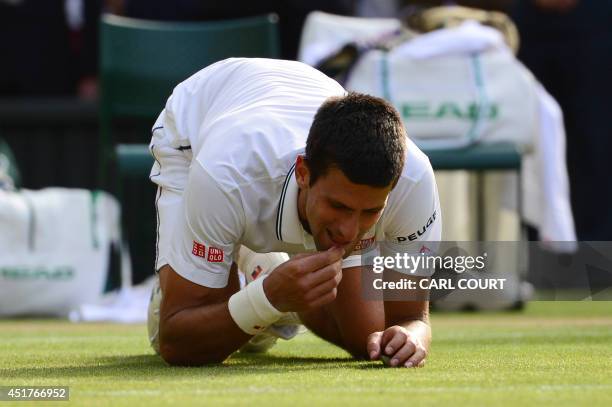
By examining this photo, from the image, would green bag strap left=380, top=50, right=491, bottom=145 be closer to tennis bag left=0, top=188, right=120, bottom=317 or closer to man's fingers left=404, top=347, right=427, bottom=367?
tennis bag left=0, top=188, right=120, bottom=317

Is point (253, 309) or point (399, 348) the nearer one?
point (253, 309)

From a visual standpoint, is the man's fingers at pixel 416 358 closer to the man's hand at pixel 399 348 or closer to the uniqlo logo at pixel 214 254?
the man's hand at pixel 399 348

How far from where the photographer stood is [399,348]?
13.1ft

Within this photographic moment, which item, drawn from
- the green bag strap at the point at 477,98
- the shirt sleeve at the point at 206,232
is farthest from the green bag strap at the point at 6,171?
the shirt sleeve at the point at 206,232

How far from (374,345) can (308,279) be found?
1.45ft

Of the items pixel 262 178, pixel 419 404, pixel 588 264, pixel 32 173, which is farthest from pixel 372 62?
pixel 419 404

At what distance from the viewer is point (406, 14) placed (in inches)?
324

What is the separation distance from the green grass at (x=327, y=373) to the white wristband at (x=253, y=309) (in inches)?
5.9

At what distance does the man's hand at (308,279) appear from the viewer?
3680 mm

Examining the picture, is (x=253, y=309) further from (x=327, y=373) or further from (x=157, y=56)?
(x=157, y=56)

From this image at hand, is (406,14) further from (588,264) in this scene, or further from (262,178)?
(262,178)

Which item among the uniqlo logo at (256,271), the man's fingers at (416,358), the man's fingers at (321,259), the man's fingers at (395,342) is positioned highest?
the man's fingers at (321,259)

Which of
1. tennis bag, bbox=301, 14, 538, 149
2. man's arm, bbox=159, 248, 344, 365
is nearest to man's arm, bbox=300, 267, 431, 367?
man's arm, bbox=159, 248, 344, 365

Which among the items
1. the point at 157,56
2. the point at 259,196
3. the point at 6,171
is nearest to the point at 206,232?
the point at 259,196
